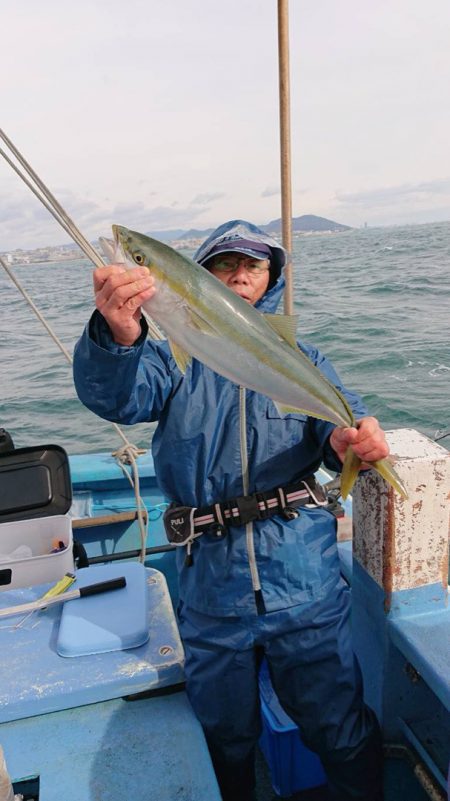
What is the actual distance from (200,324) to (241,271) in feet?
2.62

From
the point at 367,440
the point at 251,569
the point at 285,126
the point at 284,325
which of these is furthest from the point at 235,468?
the point at 285,126

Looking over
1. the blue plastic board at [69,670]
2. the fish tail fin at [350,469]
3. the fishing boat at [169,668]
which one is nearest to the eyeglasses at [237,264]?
→ the fish tail fin at [350,469]

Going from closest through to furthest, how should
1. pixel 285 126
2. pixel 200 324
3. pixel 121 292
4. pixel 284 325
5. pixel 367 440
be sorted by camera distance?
pixel 121 292 < pixel 200 324 < pixel 284 325 < pixel 367 440 < pixel 285 126

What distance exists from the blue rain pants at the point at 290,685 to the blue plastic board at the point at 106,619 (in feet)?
0.72

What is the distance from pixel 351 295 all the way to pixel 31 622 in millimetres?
21055

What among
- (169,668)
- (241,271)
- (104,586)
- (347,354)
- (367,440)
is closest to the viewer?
(367,440)

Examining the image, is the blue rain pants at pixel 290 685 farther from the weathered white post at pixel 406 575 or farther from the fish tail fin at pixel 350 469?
the fish tail fin at pixel 350 469

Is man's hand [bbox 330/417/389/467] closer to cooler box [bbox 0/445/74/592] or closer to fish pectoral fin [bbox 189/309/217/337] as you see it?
fish pectoral fin [bbox 189/309/217/337]

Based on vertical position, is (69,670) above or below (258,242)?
below

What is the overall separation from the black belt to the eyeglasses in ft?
3.21

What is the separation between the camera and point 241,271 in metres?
2.62

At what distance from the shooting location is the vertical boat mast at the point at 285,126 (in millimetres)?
3256

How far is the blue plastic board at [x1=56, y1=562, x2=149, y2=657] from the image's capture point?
2443 mm

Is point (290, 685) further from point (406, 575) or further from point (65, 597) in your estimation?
point (65, 597)
